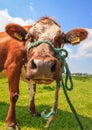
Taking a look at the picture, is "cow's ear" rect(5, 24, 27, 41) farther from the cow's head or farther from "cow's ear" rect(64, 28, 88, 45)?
"cow's ear" rect(64, 28, 88, 45)

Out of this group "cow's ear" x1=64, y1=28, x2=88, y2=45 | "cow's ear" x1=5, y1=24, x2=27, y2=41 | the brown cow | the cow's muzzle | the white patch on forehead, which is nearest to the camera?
the cow's muzzle

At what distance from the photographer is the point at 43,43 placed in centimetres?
682

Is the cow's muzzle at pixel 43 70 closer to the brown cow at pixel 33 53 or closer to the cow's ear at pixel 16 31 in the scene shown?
the brown cow at pixel 33 53

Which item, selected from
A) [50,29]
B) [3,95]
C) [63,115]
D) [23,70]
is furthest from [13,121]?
[3,95]

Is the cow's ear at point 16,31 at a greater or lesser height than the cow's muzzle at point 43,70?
greater

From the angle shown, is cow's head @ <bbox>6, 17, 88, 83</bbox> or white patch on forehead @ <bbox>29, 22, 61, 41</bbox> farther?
white patch on forehead @ <bbox>29, 22, 61, 41</bbox>

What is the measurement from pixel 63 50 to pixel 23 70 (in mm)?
2770

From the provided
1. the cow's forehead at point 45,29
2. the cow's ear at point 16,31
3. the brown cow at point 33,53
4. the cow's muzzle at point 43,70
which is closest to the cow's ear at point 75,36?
the brown cow at point 33,53

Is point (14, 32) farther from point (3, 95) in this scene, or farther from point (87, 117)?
point (3, 95)

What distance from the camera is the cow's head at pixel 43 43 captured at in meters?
6.04

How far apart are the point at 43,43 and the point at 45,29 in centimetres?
68

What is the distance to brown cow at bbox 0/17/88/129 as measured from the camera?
20.0ft

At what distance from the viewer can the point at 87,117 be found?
10.8 m

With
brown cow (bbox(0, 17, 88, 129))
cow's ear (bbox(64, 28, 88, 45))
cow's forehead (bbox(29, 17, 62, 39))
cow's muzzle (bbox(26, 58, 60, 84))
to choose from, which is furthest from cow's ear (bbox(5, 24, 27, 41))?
cow's muzzle (bbox(26, 58, 60, 84))
